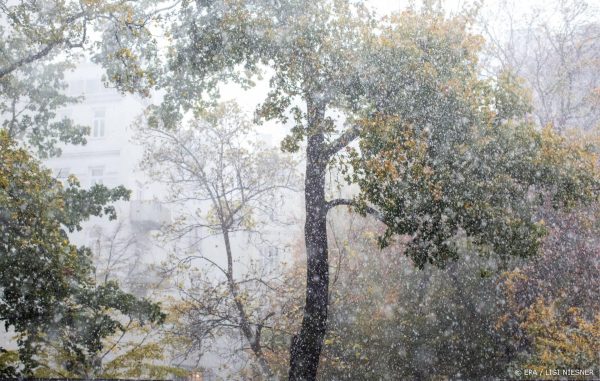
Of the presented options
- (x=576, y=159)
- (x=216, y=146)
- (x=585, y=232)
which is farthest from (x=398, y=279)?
(x=576, y=159)

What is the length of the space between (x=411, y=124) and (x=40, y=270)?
23.0ft

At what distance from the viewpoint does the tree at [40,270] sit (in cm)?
868

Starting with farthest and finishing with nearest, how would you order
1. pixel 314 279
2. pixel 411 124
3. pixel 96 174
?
1. pixel 96 174
2. pixel 314 279
3. pixel 411 124

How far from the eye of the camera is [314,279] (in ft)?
37.1

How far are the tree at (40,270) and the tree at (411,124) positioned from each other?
2944mm

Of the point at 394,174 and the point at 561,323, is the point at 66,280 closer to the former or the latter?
the point at 394,174

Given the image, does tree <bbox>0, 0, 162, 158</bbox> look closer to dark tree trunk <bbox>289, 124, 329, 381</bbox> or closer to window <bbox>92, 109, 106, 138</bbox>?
dark tree trunk <bbox>289, 124, 329, 381</bbox>

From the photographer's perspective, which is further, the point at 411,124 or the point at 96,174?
the point at 96,174

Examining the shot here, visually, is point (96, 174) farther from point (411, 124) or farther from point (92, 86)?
point (411, 124)

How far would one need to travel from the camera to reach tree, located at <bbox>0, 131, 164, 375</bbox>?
8680 millimetres

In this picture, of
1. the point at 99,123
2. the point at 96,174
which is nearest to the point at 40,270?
the point at 96,174

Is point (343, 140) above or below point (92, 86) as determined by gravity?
below

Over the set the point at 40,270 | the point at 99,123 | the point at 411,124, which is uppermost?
the point at 99,123

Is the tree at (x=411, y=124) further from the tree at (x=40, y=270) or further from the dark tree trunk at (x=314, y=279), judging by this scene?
the tree at (x=40, y=270)
